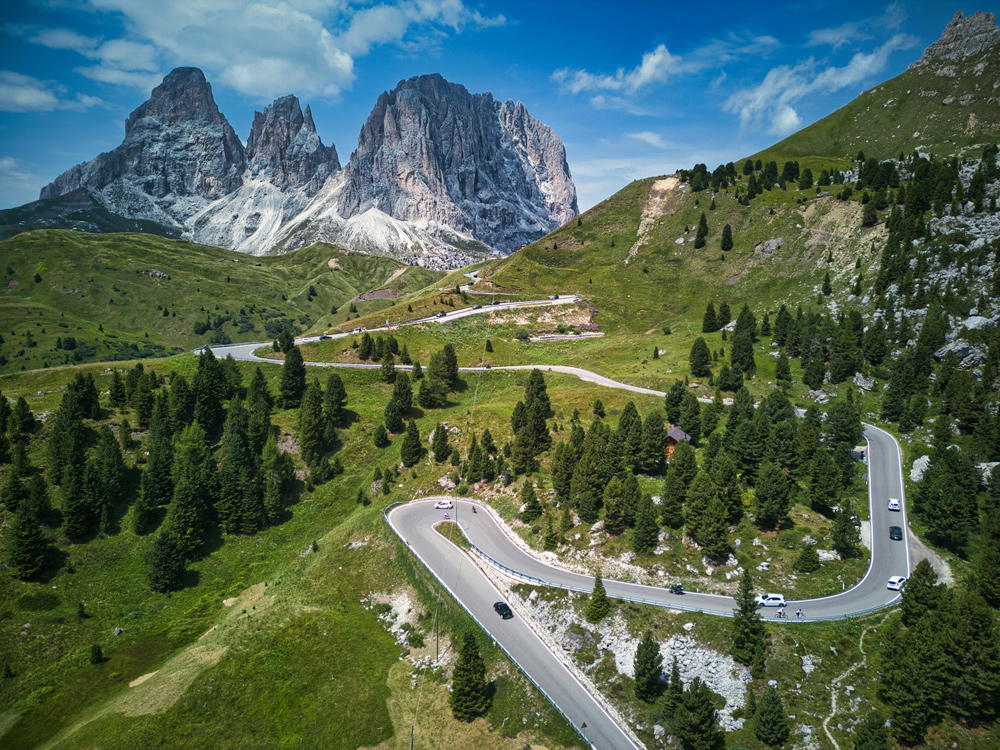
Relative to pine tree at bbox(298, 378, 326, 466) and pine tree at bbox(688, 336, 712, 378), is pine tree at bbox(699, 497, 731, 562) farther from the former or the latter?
pine tree at bbox(298, 378, 326, 466)

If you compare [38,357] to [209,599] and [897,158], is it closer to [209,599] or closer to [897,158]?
[209,599]

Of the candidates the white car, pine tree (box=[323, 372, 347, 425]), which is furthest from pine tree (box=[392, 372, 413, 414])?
the white car

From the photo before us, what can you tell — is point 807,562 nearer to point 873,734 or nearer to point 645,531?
point 645,531

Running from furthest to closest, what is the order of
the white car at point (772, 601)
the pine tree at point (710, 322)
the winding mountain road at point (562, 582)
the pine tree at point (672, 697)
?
the pine tree at point (710, 322)
the white car at point (772, 601)
the winding mountain road at point (562, 582)
the pine tree at point (672, 697)

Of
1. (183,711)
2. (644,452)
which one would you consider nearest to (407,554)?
(183,711)

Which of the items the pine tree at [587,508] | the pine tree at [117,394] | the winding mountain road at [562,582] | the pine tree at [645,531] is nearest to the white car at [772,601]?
the winding mountain road at [562,582]

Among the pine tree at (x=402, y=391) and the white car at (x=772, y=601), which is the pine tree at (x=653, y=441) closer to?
the white car at (x=772, y=601)
